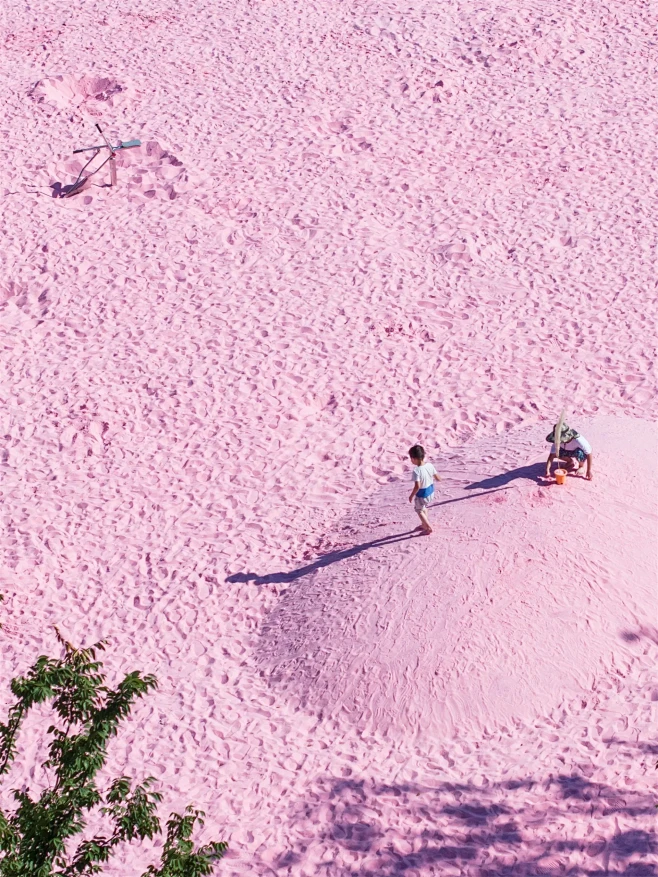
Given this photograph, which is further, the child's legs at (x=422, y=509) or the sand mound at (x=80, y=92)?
the sand mound at (x=80, y=92)

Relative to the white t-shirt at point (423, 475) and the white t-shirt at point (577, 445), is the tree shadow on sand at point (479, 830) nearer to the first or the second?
the white t-shirt at point (423, 475)

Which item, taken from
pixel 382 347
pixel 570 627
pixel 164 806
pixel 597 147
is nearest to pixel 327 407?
pixel 382 347

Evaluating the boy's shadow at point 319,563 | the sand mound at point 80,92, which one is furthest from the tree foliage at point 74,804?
the sand mound at point 80,92

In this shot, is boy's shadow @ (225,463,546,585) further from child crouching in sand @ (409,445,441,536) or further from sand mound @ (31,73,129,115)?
sand mound @ (31,73,129,115)

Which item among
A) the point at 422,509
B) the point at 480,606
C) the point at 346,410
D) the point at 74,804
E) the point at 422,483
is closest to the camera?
the point at 74,804

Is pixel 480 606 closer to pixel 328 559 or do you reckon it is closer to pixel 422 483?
pixel 422 483

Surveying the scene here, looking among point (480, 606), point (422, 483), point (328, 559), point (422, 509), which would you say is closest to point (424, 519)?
point (422, 509)

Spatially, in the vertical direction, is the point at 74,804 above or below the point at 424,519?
below
